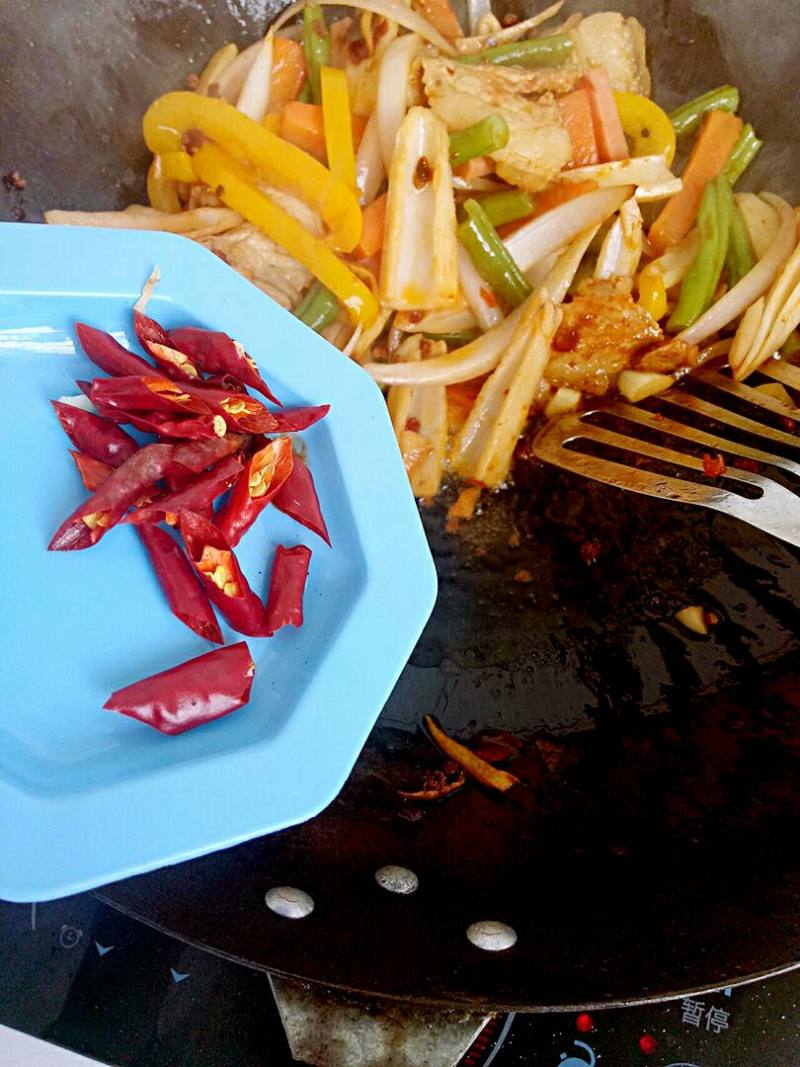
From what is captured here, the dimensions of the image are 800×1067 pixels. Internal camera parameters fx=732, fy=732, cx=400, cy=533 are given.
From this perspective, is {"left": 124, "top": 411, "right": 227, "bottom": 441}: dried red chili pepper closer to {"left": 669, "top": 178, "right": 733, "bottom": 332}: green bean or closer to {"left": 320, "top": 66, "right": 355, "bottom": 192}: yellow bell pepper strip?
{"left": 320, "top": 66, "right": 355, "bottom": 192}: yellow bell pepper strip

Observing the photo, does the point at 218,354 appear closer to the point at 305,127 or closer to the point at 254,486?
the point at 254,486

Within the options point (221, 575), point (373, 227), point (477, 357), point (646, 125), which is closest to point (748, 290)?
point (646, 125)

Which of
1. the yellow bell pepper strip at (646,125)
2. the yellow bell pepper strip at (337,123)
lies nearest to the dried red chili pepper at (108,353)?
the yellow bell pepper strip at (337,123)

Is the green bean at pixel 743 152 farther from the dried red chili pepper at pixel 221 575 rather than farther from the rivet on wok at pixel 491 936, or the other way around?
the rivet on wok at pixel 491 936

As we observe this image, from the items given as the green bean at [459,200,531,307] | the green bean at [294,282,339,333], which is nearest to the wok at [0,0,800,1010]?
the green bean at [459,200,531,307]

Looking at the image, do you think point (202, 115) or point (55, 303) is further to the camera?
point (202, 115)

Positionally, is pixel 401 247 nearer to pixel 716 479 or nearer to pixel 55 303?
pixel 55 303

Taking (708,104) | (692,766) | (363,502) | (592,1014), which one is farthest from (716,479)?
(592,1014)
